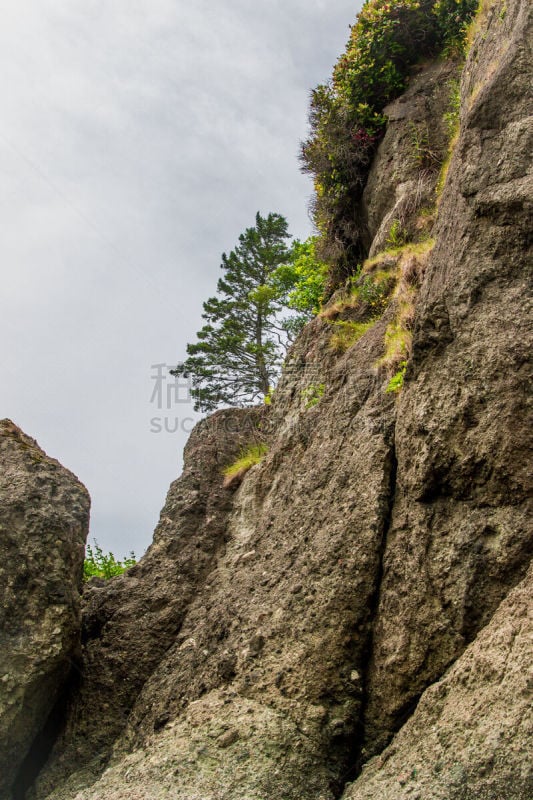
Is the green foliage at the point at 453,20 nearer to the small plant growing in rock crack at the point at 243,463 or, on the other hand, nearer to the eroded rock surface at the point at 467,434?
the eroded rock surface at the point at 467,434

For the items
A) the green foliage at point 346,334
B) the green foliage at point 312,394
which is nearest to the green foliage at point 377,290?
the green foliage at point 346,334

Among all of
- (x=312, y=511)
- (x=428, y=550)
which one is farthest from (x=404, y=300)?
(x=428, y=550)

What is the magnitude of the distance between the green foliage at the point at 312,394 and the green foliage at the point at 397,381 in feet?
7.46

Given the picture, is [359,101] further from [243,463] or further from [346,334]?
[243,463]

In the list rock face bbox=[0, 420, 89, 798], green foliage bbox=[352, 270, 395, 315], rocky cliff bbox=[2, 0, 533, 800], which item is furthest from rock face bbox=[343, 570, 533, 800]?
green foliage bbox=[352, 270, 395, 315]

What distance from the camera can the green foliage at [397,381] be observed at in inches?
323

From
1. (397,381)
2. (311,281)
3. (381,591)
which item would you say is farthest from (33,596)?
(311,281)

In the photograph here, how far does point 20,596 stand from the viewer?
7.98 meters

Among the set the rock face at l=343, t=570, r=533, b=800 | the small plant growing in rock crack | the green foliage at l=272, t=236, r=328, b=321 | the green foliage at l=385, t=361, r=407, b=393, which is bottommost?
the rock face at l=343, t=570, r=533, b=800

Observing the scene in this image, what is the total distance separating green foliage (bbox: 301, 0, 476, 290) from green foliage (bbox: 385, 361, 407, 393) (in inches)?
253

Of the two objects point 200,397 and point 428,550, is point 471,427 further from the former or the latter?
point 200,397

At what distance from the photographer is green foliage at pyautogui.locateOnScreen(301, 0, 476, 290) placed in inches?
566

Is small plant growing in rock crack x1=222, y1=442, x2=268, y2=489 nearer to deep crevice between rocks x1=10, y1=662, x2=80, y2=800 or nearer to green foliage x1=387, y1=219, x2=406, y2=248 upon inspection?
deep crevice between rocks x1=10, y1=662, x2=80, y2=800

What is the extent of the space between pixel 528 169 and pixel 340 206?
7742 millimetres
